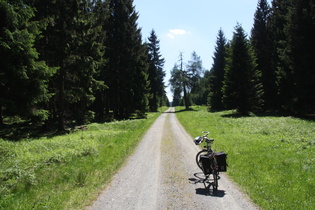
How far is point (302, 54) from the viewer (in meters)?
23.9

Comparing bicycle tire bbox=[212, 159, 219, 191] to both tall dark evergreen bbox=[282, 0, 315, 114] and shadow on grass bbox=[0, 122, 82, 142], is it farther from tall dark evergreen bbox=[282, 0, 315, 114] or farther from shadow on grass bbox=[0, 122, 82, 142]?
tall dark evergreen bbox=[282, 0, 315, 114]

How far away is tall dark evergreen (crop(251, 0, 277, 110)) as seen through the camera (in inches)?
1385

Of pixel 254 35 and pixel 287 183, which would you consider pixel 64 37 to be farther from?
pixel 254 35

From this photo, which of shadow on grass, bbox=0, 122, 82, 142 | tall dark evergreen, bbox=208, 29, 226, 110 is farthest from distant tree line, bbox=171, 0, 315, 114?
shadow on grass, bbox=0, 122, 82, 142

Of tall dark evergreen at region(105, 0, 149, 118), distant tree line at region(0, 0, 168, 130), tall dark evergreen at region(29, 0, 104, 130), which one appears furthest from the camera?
tall dark evergreen at region(105, 0, 149, 118)

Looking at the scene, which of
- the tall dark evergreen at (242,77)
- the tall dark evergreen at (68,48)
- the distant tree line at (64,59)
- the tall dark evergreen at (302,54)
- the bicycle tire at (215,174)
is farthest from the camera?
the tall dark evergreen at (242,77)

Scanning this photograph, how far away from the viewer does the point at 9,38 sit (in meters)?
11.5

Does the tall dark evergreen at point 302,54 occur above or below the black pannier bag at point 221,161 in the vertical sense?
above

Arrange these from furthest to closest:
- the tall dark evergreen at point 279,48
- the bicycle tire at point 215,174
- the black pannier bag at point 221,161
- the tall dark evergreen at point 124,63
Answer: the tall dark evergreen at point 124,63 < the tall dark evergreen at point 279,48 < the black pannier bag at point 221,161 < the bicycle tire at point 215,174

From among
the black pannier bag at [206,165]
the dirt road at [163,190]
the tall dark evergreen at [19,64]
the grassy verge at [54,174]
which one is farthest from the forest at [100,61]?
the black pannier bag at [206,165]

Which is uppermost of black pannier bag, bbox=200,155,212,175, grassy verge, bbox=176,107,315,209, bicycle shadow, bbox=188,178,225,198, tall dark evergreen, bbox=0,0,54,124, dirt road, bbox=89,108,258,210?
tall dark evergreen, bbox=0,0,54,124

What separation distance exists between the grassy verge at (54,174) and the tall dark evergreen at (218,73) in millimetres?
34979

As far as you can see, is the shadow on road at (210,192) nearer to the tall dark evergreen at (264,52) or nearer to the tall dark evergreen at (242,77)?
the tall dark evergreen at (242,77)

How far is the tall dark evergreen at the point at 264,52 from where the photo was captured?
3519cm
